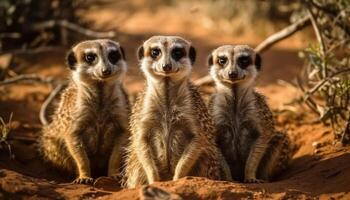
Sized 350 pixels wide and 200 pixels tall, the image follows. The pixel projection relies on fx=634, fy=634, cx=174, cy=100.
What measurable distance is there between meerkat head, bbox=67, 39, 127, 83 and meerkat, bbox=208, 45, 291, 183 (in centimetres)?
87

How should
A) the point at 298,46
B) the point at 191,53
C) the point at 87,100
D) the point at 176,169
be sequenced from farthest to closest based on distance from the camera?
1. the point at 298,46
2. the point at 87,100
3. the point at 191,53
4. the point at 176,169

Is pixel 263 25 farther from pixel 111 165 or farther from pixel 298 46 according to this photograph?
pixel 111 165

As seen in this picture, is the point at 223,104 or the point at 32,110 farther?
the point at 32,110

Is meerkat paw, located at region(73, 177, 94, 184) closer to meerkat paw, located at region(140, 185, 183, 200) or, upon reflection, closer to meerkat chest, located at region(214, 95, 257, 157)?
meerkat chest, located at region(214, 95, 257, 157)

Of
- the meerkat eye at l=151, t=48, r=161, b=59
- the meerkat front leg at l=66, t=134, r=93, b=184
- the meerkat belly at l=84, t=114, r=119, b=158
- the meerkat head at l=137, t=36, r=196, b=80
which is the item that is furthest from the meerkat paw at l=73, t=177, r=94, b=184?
the meerkat eye at l=151, t=48, r=161, b=59

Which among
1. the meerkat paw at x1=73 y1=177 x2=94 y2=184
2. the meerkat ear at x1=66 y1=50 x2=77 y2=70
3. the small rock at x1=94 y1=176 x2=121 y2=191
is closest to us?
the small rock at x1=94 y1=176 x2=121 y2=191

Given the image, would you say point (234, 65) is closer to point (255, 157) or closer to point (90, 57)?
point (255, 157)

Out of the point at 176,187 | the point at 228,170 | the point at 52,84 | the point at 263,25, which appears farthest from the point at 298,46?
the point at 176,187

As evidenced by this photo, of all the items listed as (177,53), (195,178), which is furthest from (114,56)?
(195,178)

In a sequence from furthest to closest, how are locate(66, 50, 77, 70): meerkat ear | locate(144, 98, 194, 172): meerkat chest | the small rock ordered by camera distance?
locate(66, 50, 77, 70): meerkat ear < the small rock < locate(144, 98, 194, 172): meerkat chest

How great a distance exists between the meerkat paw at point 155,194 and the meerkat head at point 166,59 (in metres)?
1.14

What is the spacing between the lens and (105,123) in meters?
5.47

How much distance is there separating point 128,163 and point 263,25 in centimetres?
605

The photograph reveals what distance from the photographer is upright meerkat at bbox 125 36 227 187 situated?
4809mm
